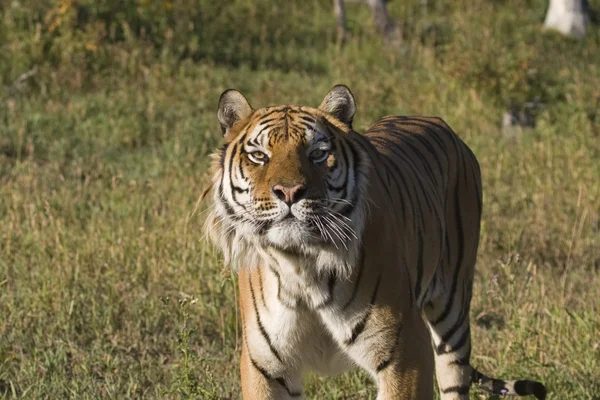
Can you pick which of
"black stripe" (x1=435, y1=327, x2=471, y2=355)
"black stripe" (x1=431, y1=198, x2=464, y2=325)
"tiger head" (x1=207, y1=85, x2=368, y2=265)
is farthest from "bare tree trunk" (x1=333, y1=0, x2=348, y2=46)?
"tiger head" (x1=207, y1=85, x2=368, y2=265)

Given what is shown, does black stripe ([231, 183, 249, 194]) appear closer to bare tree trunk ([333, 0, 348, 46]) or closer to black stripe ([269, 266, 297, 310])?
black stripe ([269, 266, 297, 310])

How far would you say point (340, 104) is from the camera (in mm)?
3238

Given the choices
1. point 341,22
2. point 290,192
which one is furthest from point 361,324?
point 341,22

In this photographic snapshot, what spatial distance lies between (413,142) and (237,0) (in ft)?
29.4

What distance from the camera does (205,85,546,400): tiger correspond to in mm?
2939

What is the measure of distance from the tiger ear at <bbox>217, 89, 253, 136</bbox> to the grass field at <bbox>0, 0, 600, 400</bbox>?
30 centimetres

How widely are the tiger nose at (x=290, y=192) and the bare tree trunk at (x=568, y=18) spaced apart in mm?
10809

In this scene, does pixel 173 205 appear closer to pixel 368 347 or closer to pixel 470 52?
pixel 368 347

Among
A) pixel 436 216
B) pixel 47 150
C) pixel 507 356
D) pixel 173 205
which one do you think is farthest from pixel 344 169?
pixel 47 150

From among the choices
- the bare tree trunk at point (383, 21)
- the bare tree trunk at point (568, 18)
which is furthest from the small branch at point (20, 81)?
the bare tree trunk at point (568, 18)

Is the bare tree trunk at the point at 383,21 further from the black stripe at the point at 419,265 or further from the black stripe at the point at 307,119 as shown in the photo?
the black stripe at the point at 307,119

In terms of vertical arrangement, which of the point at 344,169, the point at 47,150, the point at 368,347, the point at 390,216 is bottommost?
the point at 47,150

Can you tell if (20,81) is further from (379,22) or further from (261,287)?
(261,287)

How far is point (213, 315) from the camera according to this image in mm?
4844
